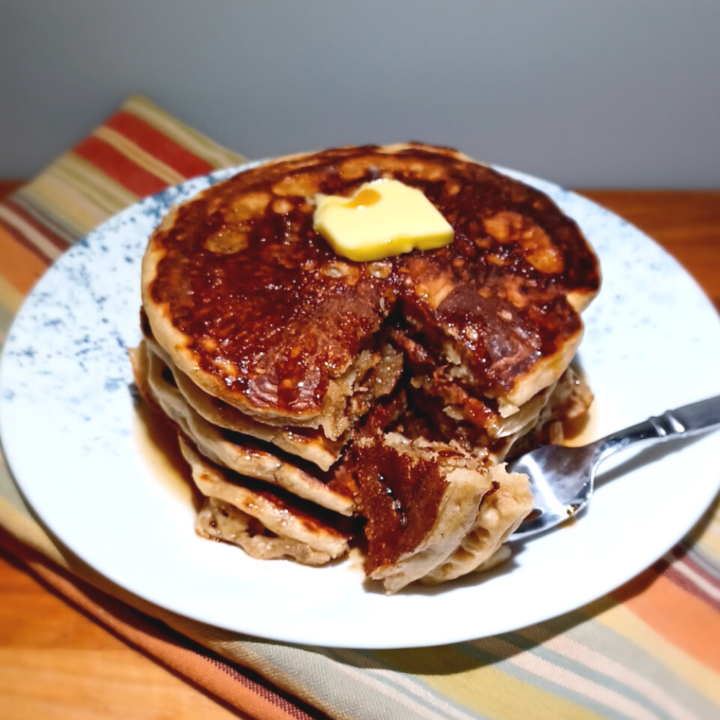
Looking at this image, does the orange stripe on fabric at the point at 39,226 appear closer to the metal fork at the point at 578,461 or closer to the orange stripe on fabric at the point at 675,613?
the metal fork at the point at 578,461

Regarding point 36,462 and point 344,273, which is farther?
point 344,273

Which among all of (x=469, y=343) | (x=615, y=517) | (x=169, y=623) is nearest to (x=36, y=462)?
(x=169, y=623)

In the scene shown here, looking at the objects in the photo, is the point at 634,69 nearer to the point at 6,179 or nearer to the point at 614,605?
the point at 614,605

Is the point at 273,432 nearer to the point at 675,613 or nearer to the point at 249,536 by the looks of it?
the point at 249,536

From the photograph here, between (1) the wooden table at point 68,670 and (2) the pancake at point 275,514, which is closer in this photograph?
(1) the wooden table at point 68,670

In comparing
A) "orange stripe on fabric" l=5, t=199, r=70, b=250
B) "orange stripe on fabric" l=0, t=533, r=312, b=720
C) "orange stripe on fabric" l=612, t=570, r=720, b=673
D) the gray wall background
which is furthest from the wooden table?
the gray wall background

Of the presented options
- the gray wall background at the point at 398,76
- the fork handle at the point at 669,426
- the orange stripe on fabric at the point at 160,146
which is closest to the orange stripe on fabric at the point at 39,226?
the orange stripe on fabric at the point at 160,146
